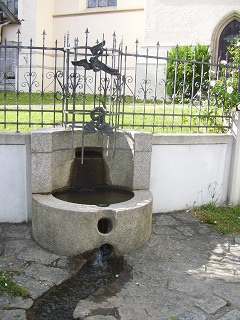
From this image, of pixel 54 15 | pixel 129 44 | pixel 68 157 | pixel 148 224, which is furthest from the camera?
pixel 54 15

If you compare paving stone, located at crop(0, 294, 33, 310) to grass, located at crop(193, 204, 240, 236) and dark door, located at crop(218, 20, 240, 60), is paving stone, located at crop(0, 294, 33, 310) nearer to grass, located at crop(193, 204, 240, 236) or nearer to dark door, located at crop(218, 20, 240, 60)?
grass, located at crop(193, 204, 240, 236)

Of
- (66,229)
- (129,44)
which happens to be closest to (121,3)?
(129,44)

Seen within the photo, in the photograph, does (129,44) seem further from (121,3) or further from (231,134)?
(231,134)

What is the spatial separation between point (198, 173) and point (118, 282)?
8.73ft

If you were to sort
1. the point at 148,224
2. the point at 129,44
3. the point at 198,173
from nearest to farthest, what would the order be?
the point at 148,224
the point at 198,173
the point at 129,44

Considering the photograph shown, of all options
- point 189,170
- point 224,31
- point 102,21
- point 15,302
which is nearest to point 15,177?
point 15,302

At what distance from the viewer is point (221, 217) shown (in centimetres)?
595

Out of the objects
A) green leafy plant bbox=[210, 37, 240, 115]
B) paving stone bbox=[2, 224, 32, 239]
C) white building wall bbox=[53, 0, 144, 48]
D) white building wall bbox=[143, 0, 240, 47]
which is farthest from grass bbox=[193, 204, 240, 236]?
white building wall bbox=[53, 0, 144, 48]

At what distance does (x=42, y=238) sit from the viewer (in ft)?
15.2

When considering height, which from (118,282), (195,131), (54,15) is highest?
(54,15)

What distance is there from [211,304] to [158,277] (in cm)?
65

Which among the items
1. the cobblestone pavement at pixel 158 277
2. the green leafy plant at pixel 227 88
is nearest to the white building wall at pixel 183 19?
the green leafy plant at pixel 227 88

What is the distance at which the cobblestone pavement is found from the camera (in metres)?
3.51

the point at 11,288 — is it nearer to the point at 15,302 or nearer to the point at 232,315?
the point at 15,302
